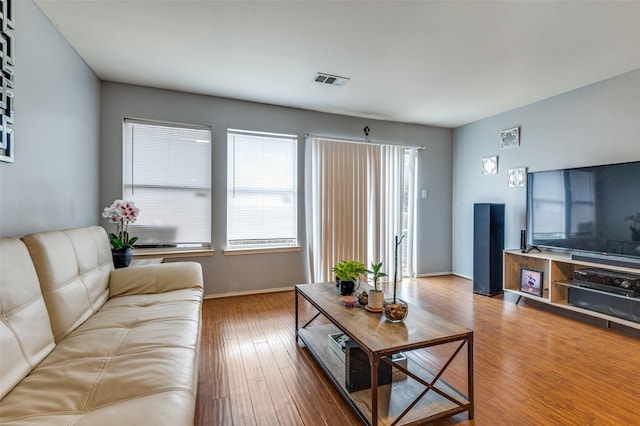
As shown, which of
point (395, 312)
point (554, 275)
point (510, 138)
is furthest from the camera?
point (510, 138)

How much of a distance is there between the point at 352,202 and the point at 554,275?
93.1 inches

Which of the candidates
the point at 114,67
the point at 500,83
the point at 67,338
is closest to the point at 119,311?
the point at 67,338

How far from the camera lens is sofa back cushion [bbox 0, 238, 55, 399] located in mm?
1043

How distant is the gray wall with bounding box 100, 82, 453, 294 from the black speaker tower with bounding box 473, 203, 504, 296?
3.02 ft

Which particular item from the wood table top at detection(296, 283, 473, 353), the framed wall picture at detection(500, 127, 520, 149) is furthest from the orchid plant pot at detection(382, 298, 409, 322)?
the framed wall picture at detection(500, 127, 520, 149)

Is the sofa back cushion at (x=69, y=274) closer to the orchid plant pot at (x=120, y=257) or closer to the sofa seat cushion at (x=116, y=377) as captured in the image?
the sofa seat cushion at (x=116, y=377)

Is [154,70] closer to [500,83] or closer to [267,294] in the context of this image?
[267,294]

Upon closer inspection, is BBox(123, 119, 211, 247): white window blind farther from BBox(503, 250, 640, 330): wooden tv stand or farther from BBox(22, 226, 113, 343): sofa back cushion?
BBox(503, 250, 640, 330): wooden tv stand

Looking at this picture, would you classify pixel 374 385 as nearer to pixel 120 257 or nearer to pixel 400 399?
pixel 400 399

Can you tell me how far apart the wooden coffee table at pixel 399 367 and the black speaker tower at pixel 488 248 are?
2.28 metres

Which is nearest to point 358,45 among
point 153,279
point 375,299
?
point 375,299

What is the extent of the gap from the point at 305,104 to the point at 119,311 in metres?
2.91

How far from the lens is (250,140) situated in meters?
3.63

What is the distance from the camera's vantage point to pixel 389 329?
1546mm
